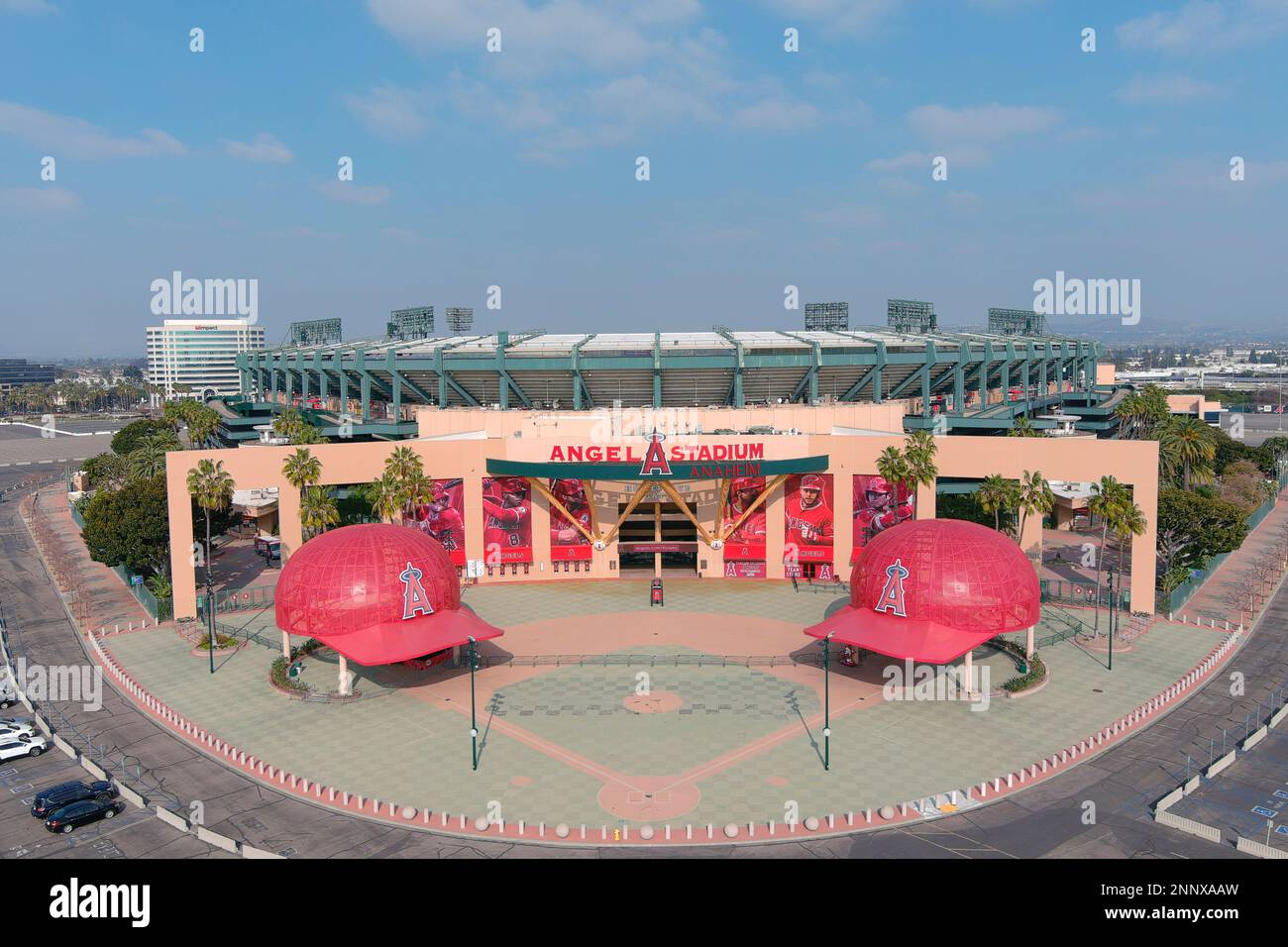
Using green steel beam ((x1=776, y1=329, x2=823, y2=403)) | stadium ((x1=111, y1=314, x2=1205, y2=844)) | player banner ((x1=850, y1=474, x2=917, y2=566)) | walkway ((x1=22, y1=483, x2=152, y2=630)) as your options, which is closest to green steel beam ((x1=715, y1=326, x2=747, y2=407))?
stadium ((x1=111, y1=314, x2=1205, y2=844))

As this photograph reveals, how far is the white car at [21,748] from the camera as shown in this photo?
39.7 meters

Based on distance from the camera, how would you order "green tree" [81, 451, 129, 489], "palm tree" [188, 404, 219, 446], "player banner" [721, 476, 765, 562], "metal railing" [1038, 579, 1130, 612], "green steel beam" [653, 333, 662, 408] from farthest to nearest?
1. "palm tree" [188, 404, 219, 446]
2. "green tree" [81, 451, 129, 489]
3. "green steel beam" [653, 333, 662, 408]
4. "player banner" [721, 476, 765, 562]
5. "metal railing" [1038, 579, 1130, 612]

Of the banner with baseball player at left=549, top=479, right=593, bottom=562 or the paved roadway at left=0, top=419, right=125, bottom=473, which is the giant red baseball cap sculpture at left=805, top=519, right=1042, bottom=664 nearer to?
the banner with baseball player at left=549, top=479, right=593, bottom=562

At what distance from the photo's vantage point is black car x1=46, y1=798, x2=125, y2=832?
3312cm

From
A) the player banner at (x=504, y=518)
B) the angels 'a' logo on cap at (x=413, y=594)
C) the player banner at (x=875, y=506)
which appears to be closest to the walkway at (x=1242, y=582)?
the player banner at (x=875, y=506)

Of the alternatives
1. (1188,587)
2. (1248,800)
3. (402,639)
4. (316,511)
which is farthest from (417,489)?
(1188,587)

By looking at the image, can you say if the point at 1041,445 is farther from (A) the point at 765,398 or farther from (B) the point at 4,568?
(B) the point at 4,568

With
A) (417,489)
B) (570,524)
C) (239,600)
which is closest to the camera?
(417,489)

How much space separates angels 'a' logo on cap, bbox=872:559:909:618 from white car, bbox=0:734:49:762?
3967cm

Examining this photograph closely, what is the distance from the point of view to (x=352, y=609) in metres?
45.2

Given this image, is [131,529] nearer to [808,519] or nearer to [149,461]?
[149,461]

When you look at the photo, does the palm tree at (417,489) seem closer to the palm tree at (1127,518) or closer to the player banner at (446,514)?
the player banner at (446,514)

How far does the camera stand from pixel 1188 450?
83.7 metres

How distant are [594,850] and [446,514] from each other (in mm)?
41868
